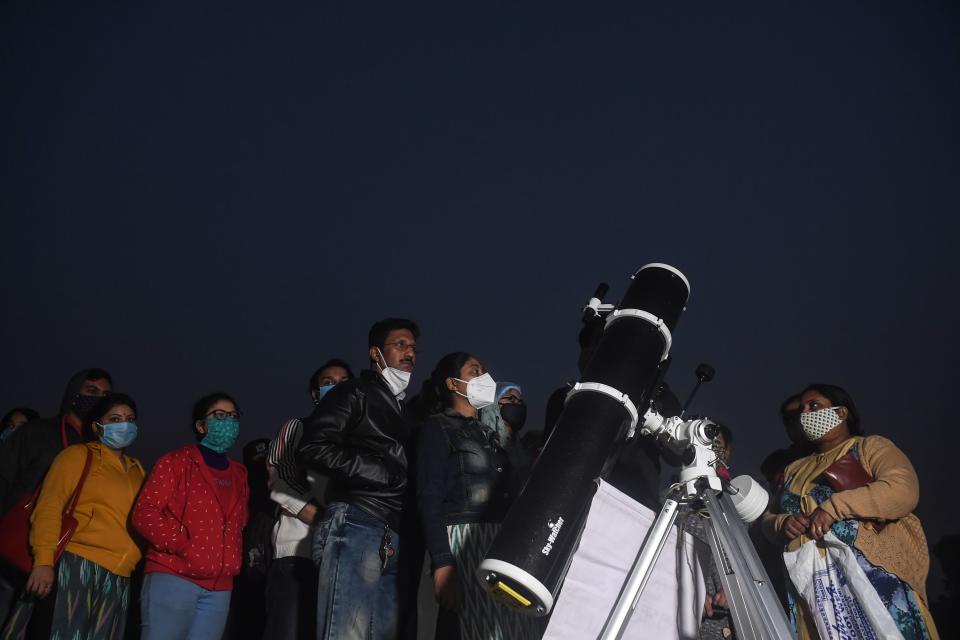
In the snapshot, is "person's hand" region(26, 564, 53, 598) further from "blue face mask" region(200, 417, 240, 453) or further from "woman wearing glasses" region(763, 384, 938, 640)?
"woman wearing glasses" region(763, 384, 938, 640)

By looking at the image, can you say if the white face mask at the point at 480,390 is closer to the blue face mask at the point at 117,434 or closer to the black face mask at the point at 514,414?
the black face mask at the point at 514,414

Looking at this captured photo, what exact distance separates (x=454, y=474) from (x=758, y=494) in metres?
1.32

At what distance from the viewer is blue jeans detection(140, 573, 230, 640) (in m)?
3.43

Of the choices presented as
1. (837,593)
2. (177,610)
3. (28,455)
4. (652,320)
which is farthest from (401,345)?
(28,455)

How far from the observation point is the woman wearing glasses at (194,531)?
11.5ft

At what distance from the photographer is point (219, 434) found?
13.6 ft

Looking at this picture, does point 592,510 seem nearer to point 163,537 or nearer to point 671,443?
point 671,443

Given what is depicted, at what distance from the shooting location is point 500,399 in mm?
4660

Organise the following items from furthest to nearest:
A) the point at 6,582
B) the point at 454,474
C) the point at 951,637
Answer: the point at 951,637, the point at 6,582, the point at 454,474

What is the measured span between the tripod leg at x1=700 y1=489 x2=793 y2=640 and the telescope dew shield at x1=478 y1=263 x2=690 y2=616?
387 millimetres

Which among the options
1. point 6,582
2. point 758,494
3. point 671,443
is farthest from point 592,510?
point 6,582

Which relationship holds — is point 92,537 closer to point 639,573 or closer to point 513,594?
point 513,594

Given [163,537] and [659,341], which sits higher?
[659,341]

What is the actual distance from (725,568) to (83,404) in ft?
14.0
